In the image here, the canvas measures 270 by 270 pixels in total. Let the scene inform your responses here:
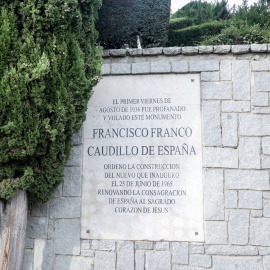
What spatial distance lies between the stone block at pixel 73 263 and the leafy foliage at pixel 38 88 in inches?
30.8

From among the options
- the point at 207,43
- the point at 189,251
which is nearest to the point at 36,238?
the point at 189,251

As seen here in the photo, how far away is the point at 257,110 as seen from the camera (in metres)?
3.96

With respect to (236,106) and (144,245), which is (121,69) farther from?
(144,245)

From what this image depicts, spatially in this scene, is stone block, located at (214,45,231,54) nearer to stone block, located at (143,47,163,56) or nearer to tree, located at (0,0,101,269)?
stone block, located at (143,47,163,56)

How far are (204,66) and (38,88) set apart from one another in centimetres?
182

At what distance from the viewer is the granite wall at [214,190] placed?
3746mm

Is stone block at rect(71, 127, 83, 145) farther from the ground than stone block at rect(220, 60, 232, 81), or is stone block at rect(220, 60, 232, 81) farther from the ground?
stone block at rect(220, 60, 232, 81)

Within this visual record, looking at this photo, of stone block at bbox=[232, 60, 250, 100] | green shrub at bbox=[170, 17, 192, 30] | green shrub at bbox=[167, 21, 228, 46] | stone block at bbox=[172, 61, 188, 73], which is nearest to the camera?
stone block at bbox=[232, 60, 250, 100]

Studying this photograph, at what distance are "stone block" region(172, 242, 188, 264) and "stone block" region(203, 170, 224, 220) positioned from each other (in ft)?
1.21

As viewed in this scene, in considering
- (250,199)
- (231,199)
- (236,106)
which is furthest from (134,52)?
(250,199)

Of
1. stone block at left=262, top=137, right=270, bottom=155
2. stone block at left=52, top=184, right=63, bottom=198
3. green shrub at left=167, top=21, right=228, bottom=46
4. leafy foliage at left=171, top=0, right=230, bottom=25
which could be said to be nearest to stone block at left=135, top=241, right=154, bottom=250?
stone block at left=52, top=184, right=63, bottom=198

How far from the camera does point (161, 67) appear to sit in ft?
13.5

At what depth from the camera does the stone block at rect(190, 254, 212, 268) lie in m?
3.72

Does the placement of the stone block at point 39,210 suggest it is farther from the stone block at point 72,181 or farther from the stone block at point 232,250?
the stone block at point 232,250
